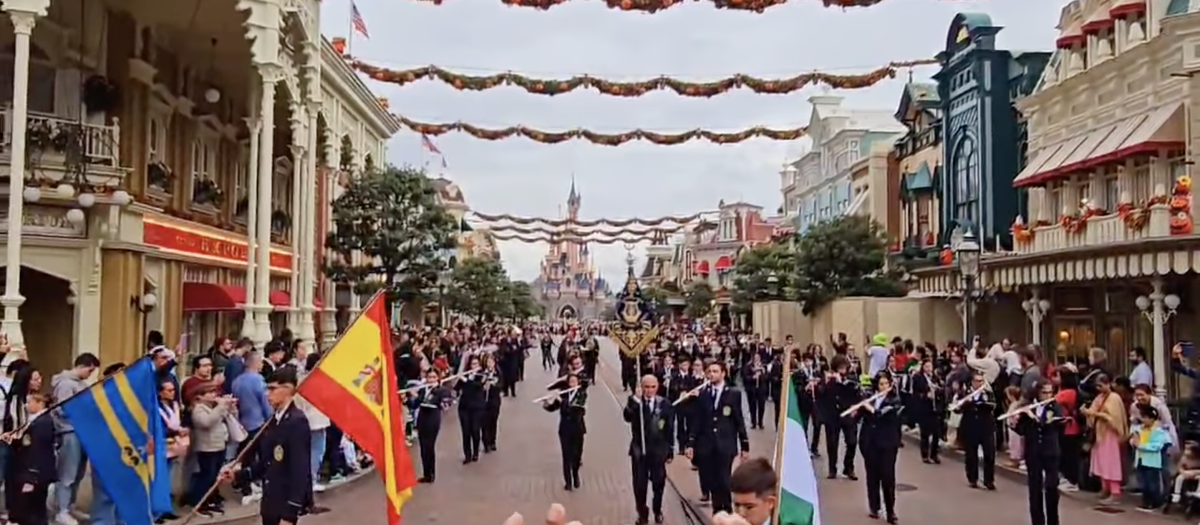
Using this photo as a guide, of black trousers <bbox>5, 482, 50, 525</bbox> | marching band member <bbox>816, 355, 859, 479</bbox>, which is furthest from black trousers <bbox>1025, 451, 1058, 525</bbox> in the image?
black trousers <bbox>5, 482, 50, 525</bbox>

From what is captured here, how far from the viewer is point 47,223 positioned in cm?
1789

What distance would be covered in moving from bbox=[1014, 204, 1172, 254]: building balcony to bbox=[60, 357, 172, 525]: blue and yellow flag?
15.4 m

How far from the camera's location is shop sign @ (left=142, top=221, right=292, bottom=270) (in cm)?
2036

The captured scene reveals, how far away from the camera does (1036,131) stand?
2980 cm

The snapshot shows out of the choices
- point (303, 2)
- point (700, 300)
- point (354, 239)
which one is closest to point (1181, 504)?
point (303, 2)

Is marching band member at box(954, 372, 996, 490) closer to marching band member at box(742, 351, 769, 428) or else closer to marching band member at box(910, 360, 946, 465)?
marching band member at box(910, 360, 946, 465)

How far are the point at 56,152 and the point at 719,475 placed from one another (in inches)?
481

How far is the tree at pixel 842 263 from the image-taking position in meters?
35.2

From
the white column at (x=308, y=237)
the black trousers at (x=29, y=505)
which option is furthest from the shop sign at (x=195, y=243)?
the black trousers at (x=29, y=505)

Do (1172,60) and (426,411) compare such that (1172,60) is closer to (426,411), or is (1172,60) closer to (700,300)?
(426,411)

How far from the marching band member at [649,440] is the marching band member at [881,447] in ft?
7.49

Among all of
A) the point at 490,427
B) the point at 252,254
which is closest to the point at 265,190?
the point at 252,254

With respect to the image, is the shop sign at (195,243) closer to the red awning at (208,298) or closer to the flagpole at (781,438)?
the red awning at (208,298)

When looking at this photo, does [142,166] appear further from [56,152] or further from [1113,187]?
[1113,187]
